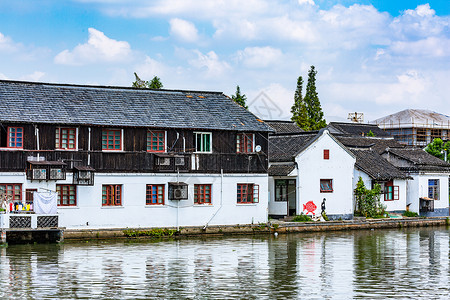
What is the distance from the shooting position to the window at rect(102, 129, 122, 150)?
129 ft

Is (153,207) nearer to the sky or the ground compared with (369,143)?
nearer to the ground

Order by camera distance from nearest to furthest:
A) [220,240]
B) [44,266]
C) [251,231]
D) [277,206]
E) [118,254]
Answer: [44,266] < [118,254] < [220,240] < [251,231] < [277,206]

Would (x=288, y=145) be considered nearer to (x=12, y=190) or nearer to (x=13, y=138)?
(x=13, y=138)

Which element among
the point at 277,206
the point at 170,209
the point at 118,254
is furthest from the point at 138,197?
the point at 277,206

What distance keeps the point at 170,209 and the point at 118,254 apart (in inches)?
354

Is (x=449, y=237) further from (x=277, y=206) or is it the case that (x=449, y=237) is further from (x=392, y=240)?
(x=277, y=206)

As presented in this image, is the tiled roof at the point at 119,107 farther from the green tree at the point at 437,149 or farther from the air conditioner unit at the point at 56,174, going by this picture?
the green tree at the point at 437,149

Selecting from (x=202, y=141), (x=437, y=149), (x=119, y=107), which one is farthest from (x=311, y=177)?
(x=437, y=149)

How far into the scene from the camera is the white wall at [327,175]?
46.7 metres

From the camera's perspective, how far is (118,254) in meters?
31.9

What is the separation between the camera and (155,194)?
4081cm

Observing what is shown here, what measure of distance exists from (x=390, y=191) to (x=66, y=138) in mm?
24632

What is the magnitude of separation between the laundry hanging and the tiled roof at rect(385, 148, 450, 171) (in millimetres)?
28294

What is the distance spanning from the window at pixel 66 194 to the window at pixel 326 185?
54.8ft
